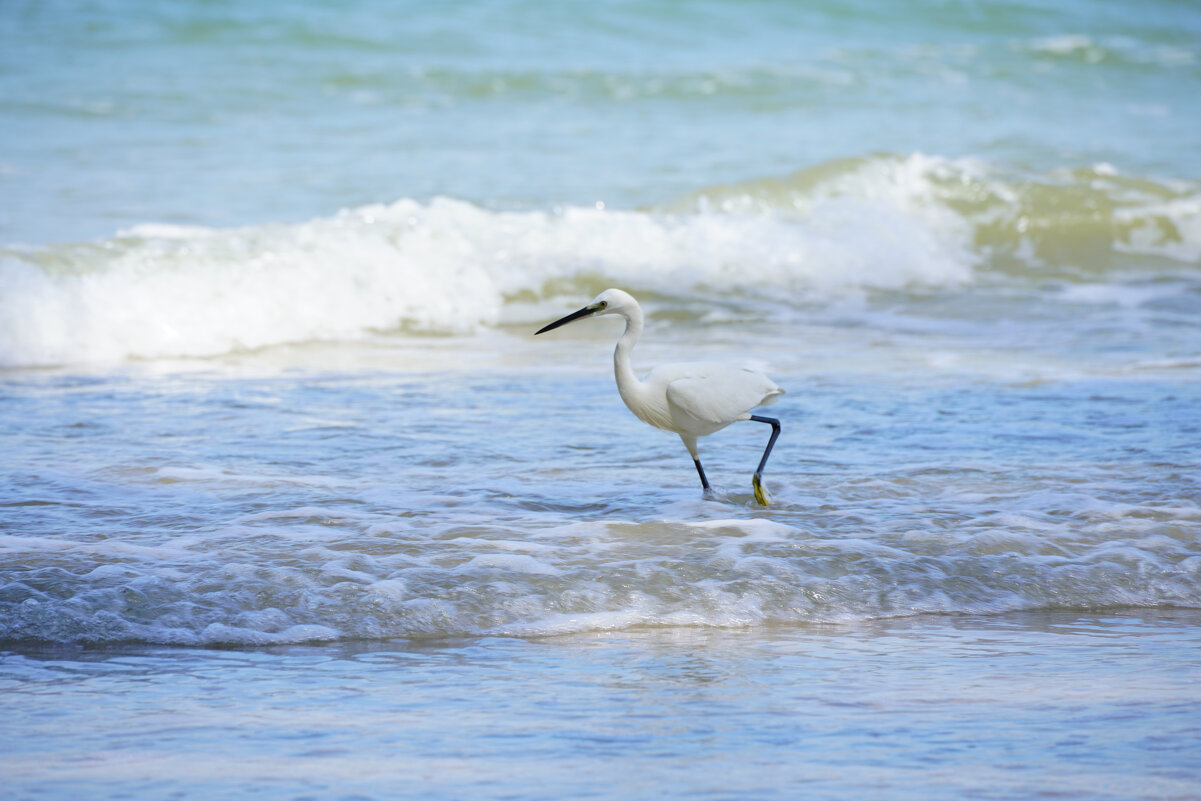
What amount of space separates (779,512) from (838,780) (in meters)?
1.94

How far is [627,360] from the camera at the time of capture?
4590 millimetres

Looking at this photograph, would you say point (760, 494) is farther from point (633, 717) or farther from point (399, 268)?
point (399, 268)

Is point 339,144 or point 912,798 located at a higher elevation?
point 339,144

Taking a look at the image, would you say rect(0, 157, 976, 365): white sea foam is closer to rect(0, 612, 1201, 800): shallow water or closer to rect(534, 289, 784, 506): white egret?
rect(534, 289, 784, 506): white egret

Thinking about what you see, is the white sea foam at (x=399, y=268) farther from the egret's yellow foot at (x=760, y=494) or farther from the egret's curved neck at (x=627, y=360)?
the egret's yellow foot at (x=760, y=494)

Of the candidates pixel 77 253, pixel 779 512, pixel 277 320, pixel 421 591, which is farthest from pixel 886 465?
pixel 77 253

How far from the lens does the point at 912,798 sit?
2400 mm

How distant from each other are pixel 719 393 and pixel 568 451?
92 cm

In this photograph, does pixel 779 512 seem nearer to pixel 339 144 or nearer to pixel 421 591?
pixel 421 591

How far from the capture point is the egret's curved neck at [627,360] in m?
4.52

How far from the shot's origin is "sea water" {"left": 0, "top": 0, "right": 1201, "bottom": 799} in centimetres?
274

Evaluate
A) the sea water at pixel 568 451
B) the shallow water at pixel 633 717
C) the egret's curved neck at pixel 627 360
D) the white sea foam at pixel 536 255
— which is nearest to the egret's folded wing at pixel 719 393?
the egret's curved neck at pixel 627 360

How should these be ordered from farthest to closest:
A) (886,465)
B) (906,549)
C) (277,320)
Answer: (277,320) → (886,465) → (906,549)

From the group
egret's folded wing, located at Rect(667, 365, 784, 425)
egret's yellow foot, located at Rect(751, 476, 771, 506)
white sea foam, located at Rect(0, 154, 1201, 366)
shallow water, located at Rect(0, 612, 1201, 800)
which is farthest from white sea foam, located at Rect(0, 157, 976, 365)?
shallow water, located at Rect(0, 612, 1201, 800)
